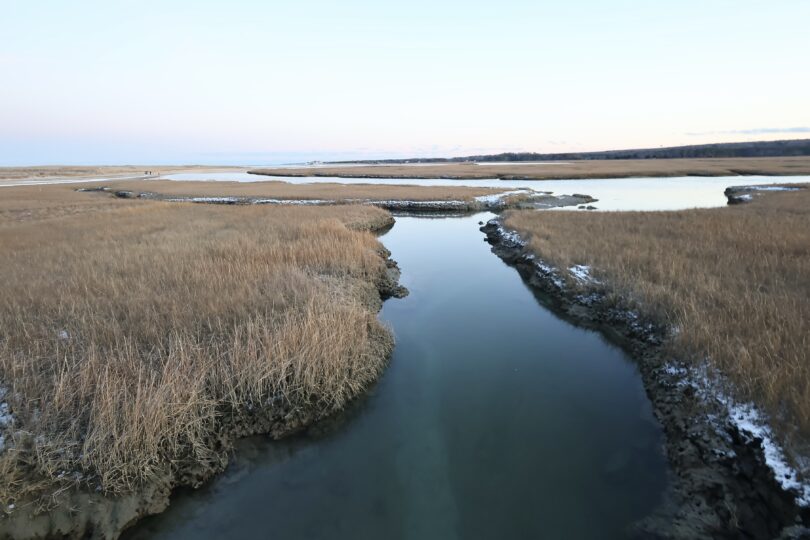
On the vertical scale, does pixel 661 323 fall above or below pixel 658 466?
above

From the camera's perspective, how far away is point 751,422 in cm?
493

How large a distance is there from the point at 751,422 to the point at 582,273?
26.6ft

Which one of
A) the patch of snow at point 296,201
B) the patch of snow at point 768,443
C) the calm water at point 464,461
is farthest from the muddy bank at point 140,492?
the patch of snow at point 296,201

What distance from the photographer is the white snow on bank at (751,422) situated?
13.2ft

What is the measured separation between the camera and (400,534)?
4680 millimetres

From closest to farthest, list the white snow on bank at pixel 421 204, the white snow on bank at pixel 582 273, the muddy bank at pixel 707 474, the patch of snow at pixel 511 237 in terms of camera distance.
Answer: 1. the muddy bank at pixel 707 474
2. the white snow on bank at pixel 582 273
3. the patch of snow at pixel 511 237
4. the white snow on bank at pixel 421 204

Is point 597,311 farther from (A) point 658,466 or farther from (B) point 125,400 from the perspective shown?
(B) point 125,400

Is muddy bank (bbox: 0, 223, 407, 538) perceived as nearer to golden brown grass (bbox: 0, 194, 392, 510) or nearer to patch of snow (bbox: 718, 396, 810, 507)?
golden brown grass (bbox: 0, 194, 392, 510)

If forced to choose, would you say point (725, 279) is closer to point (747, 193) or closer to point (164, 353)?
point (164, 353)

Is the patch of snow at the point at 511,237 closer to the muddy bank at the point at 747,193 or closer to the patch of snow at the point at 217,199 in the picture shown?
the muddy bank at the point at 747,193

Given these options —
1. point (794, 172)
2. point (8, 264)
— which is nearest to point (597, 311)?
point (8, 264)

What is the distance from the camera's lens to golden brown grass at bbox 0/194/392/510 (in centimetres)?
492

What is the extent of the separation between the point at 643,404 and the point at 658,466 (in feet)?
5.52

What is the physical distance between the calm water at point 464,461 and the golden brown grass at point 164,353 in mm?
654
